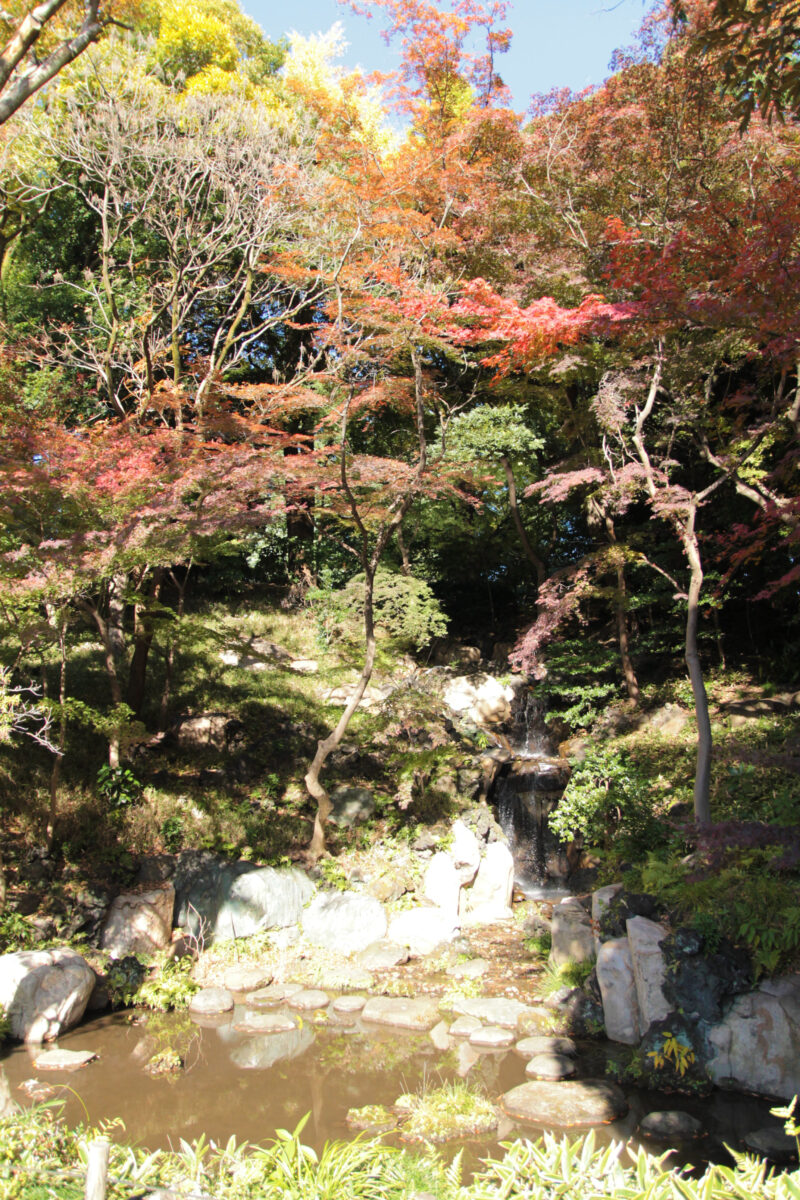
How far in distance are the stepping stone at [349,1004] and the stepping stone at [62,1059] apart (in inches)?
79.2

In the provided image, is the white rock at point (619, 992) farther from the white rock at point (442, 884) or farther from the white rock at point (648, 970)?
the white rock at point (442, 884)

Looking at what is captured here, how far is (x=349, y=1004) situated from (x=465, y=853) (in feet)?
8.30

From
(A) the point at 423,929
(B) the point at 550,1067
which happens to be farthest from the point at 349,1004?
(B) the point at 550,1067

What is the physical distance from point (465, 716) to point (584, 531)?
21.0 ft

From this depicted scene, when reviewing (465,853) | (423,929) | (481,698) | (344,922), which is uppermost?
(481,698)

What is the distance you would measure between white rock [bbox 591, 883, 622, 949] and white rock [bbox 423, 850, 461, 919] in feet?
6.45

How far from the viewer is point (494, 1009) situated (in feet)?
20.6

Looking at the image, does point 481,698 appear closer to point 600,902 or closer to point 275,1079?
point 600,902

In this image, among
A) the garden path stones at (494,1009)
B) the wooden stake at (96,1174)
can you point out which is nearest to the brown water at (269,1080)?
the garden path stones at (494,1009)

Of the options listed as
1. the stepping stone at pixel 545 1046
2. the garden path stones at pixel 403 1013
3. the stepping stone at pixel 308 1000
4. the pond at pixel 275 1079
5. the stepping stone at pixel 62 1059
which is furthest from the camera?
the stepping stone at pixel 308 1000

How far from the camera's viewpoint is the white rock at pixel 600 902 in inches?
255

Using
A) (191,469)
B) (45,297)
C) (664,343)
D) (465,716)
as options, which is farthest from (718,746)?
(45,297)

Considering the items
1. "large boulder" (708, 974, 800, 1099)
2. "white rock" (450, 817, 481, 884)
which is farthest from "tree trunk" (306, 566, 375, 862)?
"large boulder" (708, 974, 800, 1099)

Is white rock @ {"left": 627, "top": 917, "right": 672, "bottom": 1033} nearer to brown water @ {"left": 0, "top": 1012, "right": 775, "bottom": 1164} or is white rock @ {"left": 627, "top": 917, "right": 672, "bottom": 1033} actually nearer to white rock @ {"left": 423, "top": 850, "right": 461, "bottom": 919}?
brown water @ {"left": 0, "top": 1012, "right": 775, "bottom": 1164}
